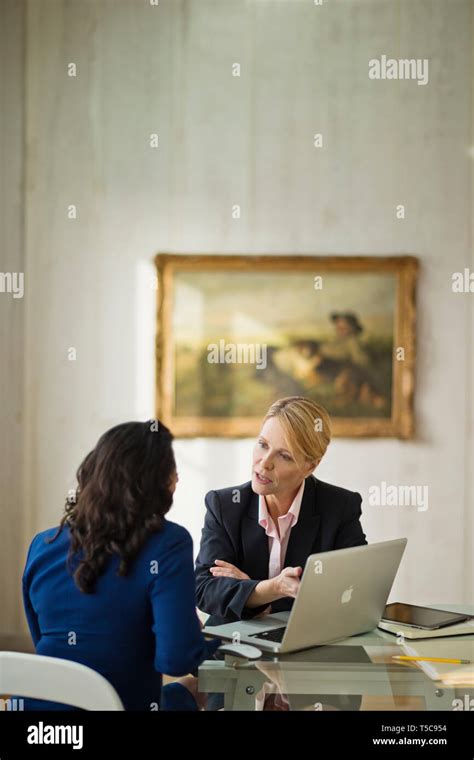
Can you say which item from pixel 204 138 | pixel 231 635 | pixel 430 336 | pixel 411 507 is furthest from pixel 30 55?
pixel 231 635

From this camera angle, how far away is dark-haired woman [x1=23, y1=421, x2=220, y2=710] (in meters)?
1.74

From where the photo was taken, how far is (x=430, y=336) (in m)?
4.20

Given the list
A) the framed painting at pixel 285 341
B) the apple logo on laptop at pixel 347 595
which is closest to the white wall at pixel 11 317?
the framed painting at pixel 285 341

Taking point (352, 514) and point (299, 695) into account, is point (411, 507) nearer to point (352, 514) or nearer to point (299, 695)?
point (352, 514)

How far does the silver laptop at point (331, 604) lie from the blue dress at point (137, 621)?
0.18 m

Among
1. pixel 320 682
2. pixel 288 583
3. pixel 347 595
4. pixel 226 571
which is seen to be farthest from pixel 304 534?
pixel 320 682

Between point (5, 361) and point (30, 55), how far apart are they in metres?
1.49

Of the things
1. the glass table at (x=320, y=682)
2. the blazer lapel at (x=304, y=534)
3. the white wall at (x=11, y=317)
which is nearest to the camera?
the glass table at (x=320, y=682)

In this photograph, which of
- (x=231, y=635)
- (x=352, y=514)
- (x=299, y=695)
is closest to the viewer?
(x=299, y=695)

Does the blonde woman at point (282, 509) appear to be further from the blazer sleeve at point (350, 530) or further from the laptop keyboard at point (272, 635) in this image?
the laptop keyboard at point (272, 635)

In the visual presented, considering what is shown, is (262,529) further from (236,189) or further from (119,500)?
(236,189)

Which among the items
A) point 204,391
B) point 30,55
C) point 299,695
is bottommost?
point 299,695

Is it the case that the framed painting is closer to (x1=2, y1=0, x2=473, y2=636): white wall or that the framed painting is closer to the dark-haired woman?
(x1=2, y1=0, x2=473, y2=636): white wall

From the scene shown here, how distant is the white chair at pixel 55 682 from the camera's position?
146cm
